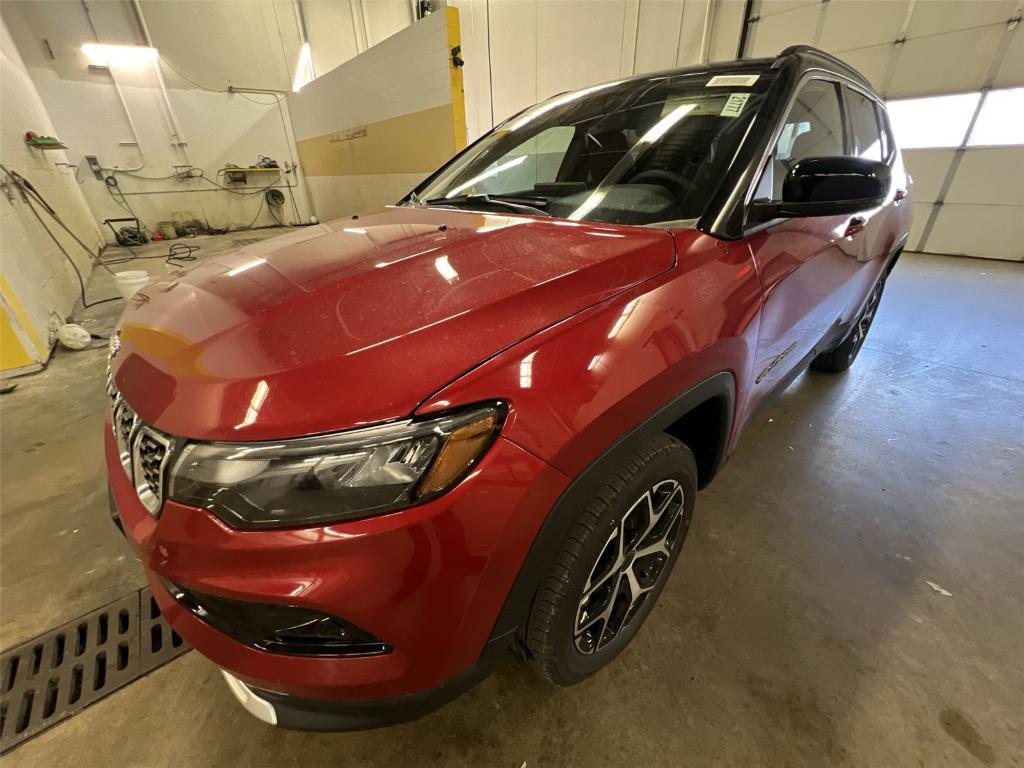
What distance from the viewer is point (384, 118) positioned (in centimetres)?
702

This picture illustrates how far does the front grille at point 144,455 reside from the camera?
2.49 feet

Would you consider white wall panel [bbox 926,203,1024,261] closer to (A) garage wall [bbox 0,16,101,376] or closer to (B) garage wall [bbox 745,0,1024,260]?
(B) garage wall [bbox 745,0,1024,260]

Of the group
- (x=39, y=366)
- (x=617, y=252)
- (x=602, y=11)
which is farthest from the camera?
(x=602, y=11)

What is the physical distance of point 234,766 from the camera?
1.05m

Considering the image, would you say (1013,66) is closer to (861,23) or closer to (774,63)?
(861,23)

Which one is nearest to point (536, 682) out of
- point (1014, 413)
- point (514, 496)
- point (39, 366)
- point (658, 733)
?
point (658, 733)

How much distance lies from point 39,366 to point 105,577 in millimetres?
2692

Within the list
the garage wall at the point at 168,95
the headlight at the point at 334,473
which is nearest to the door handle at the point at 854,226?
the headlight at the point at 334,473

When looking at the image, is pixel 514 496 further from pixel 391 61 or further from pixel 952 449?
pixel 391 61

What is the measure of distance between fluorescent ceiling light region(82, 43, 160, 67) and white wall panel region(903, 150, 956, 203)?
13.3m

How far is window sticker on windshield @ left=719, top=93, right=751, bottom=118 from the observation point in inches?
51.8

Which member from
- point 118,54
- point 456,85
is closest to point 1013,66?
point 456,85

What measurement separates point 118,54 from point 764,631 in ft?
42.9

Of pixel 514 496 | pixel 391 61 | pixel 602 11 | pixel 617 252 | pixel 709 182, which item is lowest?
pixel 514 496
